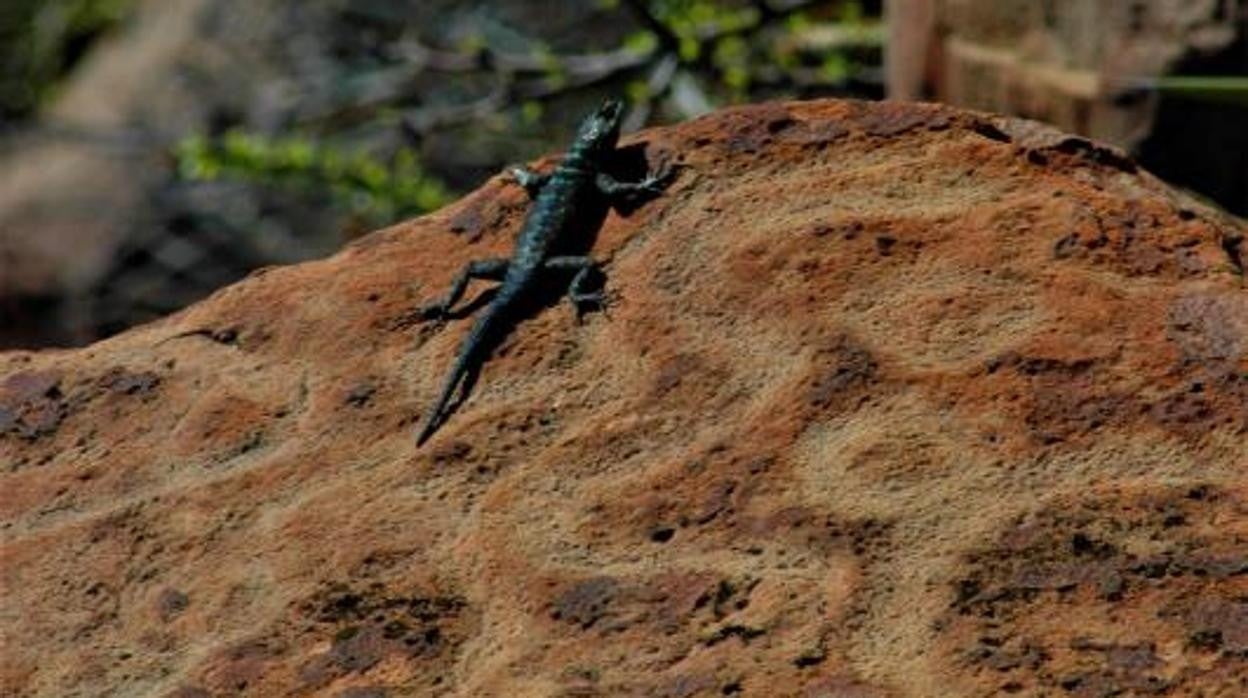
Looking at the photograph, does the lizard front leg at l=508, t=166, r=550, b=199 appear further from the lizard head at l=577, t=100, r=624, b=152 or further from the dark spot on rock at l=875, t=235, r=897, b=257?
the dark spot on rock at l=875, t=235, r=897, b=257

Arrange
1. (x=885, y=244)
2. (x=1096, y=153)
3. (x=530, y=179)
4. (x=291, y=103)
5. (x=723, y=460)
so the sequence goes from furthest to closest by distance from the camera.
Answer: (x=291, y=103) < (x=530, y=179) < (x=1096, y=153) < (x=885, y=244) < (x=723, y=460)

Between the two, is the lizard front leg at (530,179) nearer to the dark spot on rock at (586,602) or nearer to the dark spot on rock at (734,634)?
the dark spot on rock at (586,602)

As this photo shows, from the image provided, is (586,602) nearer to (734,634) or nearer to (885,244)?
(734,634)

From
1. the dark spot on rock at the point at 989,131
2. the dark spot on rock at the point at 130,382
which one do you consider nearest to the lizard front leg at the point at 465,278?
the dark spot on rock at the point at 130,382

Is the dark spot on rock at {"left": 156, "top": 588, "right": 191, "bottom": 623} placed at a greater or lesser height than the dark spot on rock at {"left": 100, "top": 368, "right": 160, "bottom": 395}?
lesser

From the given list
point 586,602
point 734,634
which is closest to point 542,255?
point 586,602

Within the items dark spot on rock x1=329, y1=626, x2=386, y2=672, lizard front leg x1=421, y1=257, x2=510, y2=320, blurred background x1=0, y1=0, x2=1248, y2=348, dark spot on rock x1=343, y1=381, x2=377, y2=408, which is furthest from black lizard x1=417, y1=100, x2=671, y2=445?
blurred background x1=0, y1=0, x2=1248, y2=348
